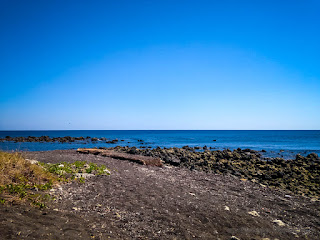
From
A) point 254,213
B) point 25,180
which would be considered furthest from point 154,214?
point 25,180

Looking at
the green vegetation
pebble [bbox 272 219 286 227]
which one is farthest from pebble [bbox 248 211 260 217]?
the green vegetation

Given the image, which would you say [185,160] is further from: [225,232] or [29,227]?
[29,227]

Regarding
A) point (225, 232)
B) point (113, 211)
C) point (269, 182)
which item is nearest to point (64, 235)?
point (113, 211)

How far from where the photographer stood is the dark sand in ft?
18.5

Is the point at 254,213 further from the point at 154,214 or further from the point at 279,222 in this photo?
the point at 154,214

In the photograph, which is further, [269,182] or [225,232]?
[269,182]

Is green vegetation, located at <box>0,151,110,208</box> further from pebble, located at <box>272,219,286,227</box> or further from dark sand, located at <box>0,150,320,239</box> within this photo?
pebble, located at <box>272,219,286,227</box>

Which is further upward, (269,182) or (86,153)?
(86,153)

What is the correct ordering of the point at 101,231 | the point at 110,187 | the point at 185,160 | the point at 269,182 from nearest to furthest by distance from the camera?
1. the point at 101,231
2. the point at 110,187
3. the point at 269,182
4. the point at 185,160

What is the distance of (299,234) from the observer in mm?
7355

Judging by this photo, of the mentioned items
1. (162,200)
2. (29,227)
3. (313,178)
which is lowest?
(313,178)

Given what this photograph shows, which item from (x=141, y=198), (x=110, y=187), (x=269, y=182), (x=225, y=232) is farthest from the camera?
(x=269, y=182)

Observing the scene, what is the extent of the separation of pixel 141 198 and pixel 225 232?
3.57 metres

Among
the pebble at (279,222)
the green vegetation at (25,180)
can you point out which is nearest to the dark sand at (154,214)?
the pebble at (279,222)
